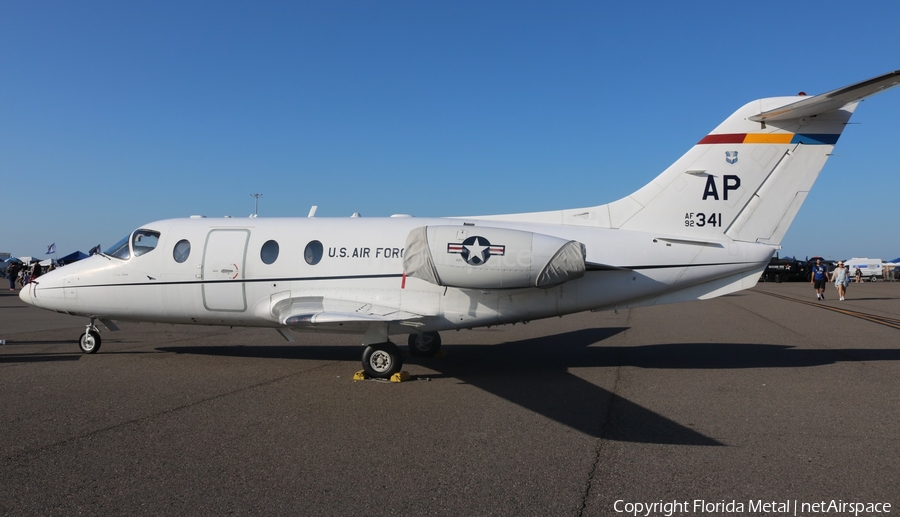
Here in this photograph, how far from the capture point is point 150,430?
6754mm

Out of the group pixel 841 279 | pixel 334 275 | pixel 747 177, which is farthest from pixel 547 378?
pixel 841 279

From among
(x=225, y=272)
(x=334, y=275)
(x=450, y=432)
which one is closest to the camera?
(x=450, y=432)

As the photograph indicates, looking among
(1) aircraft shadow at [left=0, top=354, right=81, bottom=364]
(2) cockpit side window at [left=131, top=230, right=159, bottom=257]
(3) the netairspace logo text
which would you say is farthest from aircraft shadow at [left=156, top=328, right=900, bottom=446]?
(2) cockpit side window at [left=131, top=230, right=159, bottom=257]

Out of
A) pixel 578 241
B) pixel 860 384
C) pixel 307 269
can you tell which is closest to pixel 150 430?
pixel 307 269

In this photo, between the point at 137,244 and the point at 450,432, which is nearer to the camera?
the point at 450,432

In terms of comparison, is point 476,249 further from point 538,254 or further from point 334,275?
point 334,275

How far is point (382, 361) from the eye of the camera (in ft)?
32.5

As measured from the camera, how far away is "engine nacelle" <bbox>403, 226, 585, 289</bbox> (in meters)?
9.27

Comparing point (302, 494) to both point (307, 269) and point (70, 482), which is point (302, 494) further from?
point (307, 269)

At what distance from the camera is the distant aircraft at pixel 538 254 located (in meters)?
9.47

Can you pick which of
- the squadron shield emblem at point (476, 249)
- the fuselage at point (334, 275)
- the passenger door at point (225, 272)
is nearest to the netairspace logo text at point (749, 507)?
the squadron shield emblem at point (476, 249)

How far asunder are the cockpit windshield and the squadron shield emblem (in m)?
6.27

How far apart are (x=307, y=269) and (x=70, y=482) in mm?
6023

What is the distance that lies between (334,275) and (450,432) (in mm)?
4751
